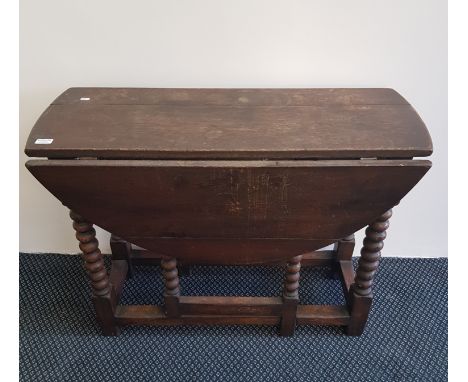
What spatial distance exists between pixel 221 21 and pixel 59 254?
1.16m

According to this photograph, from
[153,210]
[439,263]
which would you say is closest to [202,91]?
[153,210]

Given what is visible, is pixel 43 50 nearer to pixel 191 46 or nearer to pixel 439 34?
pixel 191 46

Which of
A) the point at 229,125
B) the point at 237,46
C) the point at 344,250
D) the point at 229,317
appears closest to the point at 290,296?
the point at 229,317

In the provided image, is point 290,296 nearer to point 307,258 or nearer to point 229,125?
point 307,258

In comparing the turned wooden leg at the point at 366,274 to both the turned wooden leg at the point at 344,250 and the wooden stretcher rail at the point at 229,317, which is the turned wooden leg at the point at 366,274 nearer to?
the wooden stretcher rail at the point at 229,317

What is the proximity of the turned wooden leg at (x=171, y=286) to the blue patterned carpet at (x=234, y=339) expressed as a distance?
131 mm

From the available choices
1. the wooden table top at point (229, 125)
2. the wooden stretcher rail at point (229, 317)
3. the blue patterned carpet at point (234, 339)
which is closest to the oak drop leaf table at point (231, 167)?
the wooden table top at point (229, 125)

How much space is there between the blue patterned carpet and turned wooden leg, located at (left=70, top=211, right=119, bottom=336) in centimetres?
9

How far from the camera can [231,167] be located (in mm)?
1122

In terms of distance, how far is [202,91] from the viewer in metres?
1.38

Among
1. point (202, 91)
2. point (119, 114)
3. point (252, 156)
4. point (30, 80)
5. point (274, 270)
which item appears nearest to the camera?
point (252, 156)

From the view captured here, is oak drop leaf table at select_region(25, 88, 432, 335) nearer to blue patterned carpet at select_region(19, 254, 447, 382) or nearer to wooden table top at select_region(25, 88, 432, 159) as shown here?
wooden table top at select_region(25, 88, 432, 159)

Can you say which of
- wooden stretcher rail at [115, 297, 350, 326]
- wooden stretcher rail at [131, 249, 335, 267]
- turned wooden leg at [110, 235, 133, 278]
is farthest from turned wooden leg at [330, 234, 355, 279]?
turned wooden leg at [110, 235, 133, 278]

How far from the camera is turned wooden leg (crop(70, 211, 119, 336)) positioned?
134 centimetres
